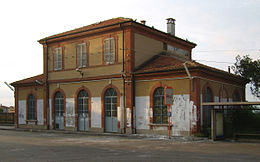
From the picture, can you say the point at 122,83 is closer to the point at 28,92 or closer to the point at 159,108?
the point at 159,108

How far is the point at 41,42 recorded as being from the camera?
99.6ft

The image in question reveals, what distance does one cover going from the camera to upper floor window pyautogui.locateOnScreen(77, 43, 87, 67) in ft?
88.1

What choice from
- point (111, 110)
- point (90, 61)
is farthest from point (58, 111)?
point (111, 110)

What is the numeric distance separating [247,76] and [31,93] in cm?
2083

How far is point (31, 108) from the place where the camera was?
103 ft

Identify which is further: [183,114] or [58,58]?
[58,58]

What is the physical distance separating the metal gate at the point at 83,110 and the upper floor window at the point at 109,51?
141 inches

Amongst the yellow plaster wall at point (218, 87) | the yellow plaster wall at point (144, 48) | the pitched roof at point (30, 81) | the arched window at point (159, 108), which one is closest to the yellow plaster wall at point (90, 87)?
the yellow plaster wall at point (144, 48)

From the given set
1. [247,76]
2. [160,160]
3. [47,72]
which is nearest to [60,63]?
[47,72]

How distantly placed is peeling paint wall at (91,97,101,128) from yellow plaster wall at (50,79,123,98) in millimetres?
409

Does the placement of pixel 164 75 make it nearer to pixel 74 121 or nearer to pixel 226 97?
pixel 226 97

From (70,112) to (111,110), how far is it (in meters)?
4.50

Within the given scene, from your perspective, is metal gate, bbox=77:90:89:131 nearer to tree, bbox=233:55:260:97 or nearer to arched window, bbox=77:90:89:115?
arched window, bbox=77:90:89:115

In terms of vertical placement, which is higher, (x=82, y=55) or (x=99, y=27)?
(x=99, y=27)
